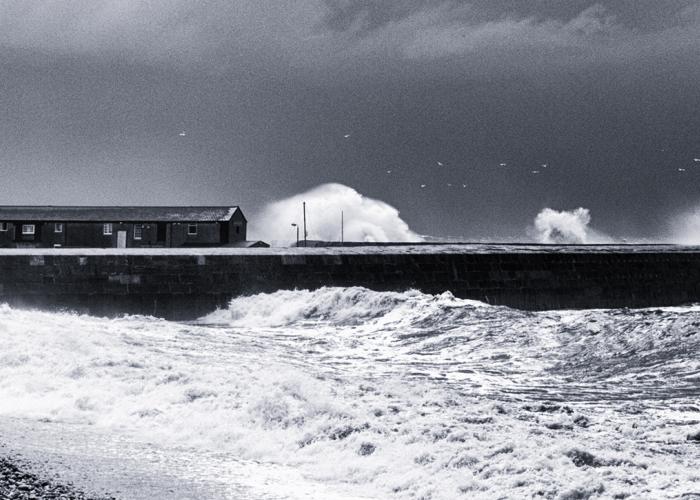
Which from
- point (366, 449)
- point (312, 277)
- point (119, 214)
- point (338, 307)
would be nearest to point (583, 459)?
point (366, 449)

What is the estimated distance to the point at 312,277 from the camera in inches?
875

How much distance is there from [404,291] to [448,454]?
16.2 m

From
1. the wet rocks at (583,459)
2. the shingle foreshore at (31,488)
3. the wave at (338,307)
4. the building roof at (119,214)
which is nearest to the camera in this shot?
the shingle foreshore at (31,488)

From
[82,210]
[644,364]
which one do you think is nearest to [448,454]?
[644,364]

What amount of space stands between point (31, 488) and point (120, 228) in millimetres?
43206

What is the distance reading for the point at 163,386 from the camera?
9.70 m

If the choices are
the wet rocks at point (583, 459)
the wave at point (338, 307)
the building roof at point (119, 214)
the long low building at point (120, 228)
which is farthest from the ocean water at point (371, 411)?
the building roof at point (119, 214)

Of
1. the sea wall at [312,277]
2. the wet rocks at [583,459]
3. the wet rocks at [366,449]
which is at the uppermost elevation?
the sea wall at [312,277]

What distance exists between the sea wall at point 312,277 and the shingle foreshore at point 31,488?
49.0ft

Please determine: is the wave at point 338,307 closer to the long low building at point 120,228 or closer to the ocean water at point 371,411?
the ocean water at point 371,411

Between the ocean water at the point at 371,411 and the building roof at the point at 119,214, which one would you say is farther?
the building roof at the point at 119,214

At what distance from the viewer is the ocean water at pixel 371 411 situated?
6086 millimetres

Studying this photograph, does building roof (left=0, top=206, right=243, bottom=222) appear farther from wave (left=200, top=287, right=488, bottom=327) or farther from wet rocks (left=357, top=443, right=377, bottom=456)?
wet rocks (left=357, top=443, right=377, bottom=456)

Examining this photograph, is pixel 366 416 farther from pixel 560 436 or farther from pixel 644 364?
pixel 644 364
